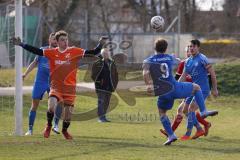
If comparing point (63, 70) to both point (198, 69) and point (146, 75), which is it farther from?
point (198, 69)

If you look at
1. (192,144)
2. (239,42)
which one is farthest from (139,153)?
(239,42)

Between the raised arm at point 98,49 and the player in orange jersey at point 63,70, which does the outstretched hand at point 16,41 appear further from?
the raised arm at point 98,49

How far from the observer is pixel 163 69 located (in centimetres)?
1238

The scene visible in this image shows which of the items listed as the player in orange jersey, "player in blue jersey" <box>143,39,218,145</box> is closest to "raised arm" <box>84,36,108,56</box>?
the player in orange jersey

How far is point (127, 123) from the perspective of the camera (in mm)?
18875

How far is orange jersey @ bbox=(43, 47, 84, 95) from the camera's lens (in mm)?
13336

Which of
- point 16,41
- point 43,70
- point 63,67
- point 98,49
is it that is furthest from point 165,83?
point 43,70

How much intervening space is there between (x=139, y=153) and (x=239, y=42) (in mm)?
36254

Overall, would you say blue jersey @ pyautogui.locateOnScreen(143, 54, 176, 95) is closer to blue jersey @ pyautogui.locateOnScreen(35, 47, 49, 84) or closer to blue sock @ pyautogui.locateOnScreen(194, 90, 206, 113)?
blue sock @ pyautogui.locateOnScreen(194, 90, 206, 113)

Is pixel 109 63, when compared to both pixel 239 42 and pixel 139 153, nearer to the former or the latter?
pixel 139 153

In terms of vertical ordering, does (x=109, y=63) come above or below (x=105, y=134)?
above

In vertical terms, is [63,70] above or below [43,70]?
above

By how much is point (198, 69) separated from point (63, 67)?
2890mm

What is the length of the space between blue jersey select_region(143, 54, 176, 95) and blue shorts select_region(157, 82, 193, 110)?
0.33ft
